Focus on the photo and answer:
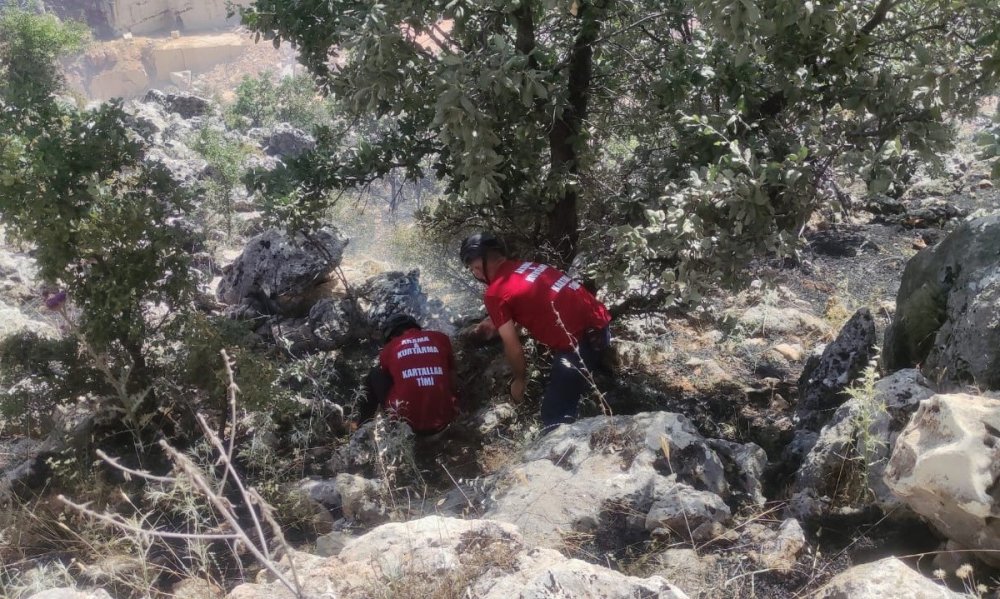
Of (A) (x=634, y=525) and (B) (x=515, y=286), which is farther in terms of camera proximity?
(B) (x=515, y=286)

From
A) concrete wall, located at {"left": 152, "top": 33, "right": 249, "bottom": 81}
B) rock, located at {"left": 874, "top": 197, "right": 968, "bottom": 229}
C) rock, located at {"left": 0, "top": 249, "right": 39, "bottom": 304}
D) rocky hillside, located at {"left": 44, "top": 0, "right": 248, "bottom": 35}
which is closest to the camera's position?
rock, located at {"left": 874, "top": 197, "right": 968, "bottom": 229}

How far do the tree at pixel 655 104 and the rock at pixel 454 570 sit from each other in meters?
1.63

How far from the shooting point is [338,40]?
4125 millimetres

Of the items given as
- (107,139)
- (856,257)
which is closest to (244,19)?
(107,139)

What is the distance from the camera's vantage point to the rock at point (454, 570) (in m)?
1.86

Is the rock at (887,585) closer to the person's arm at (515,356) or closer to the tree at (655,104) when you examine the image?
the tree at (655,104)

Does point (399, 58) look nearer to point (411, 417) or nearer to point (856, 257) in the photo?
point (411, 417)

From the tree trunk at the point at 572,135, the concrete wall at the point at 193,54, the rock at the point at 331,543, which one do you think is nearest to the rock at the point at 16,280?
the tree trunk at the point at 572,135


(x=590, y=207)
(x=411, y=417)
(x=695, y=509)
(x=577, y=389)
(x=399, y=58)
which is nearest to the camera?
(x=695, y=509)

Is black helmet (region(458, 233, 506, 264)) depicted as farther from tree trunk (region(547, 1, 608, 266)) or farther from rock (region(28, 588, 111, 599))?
rock (region(28, 588, 111, 599))

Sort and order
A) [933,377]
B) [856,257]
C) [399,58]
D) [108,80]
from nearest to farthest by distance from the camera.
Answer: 1. [933,377]
2. [399,58]
3. [856,257]
4. [108,80]

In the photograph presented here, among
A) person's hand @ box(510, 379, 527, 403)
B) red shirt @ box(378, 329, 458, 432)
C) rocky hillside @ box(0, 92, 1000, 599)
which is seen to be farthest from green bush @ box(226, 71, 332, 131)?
person's hand @ box(510, 379, 527, 403)

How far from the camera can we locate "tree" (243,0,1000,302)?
3.26m

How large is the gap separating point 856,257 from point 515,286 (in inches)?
173
